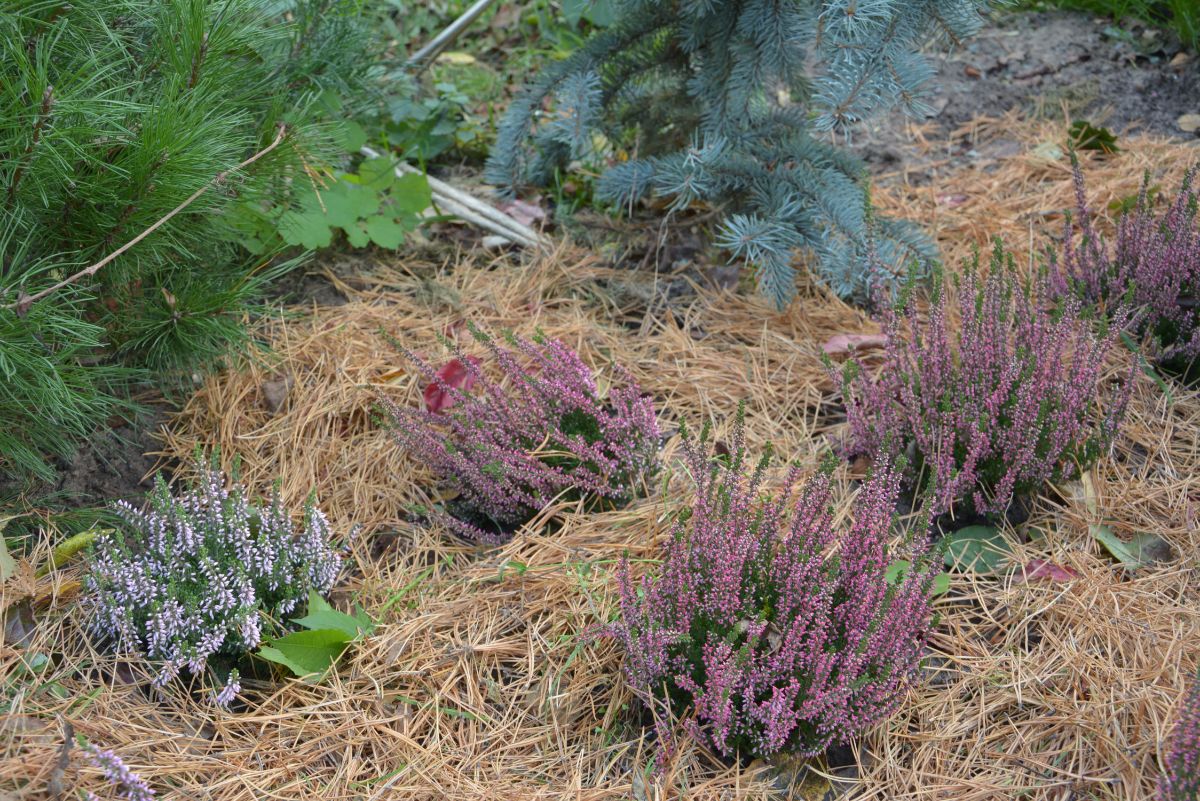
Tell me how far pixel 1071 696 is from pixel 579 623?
0.95 metres

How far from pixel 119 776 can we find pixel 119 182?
1.17 meters

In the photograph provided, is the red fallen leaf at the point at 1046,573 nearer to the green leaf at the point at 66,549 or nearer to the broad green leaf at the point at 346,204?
the green leaf at the point at 66,549

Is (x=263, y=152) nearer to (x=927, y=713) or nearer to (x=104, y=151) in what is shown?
(x=104, y=151)

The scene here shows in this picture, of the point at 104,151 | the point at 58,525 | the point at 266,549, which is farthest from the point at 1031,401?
the point at 58,525

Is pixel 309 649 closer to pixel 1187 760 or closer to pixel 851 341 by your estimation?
pixel 1187 760

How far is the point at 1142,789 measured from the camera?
5.37 ft

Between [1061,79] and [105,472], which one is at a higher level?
[1061,79]

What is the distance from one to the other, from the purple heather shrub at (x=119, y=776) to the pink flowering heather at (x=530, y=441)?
0.86 metres

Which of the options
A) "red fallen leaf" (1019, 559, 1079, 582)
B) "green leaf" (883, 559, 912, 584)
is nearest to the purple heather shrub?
"green leaf" (883, 559, 912, 584)

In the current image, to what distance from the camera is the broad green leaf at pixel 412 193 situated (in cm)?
314

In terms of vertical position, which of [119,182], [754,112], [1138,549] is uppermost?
[119,182]

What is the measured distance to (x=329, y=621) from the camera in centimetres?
201

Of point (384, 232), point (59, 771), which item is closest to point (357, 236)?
point (384, 232)

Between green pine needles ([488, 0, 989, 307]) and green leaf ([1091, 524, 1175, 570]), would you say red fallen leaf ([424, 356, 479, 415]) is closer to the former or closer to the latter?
green pine needles ([488, 0, 989, 307])
